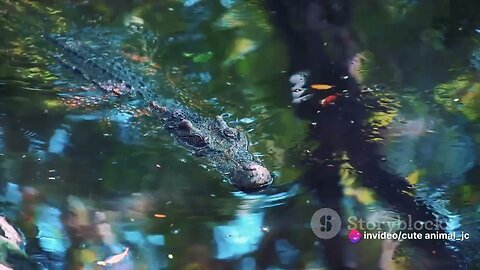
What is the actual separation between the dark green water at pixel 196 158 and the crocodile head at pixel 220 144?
6 centimetres

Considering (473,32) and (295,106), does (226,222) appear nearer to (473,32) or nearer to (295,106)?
(295,106)

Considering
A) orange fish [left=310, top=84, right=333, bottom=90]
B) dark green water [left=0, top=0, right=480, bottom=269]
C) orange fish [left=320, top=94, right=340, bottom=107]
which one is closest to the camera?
dark green water [left=0, top=0, right=480, bottom=269]

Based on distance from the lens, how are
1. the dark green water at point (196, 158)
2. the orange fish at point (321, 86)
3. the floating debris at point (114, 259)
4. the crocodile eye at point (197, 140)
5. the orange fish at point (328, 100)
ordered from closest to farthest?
the floating debris at point (114, 259)
the dark green water at point (196, 158)
the crocodile eye at point (197, 140)
the orange fish at point (328, 100)
the orange fish at point (321, 86)

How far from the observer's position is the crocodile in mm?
3235

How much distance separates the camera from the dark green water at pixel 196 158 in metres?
2.91

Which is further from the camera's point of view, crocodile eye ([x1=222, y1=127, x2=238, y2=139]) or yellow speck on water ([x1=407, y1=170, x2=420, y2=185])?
crocodile eye ([x1=222, y1=127, x2=238, y2=139])

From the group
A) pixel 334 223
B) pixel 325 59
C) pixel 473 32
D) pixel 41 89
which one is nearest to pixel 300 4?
pixel 325 59

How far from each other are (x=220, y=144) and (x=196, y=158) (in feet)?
0.49

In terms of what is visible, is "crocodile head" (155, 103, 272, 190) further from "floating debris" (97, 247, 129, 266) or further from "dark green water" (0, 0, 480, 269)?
"floating debris" (97, 247, 129, 266)

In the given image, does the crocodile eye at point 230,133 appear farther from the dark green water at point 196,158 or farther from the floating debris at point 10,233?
the floating debris at point 10,233

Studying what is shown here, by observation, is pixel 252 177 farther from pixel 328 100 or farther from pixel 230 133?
pixel 328 100

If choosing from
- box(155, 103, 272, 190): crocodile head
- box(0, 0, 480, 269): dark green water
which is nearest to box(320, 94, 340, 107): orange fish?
box(0, 0, 480, 269): dark green water

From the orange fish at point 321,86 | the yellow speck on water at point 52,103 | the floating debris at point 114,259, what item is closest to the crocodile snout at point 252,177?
the floating debris at point 114,259

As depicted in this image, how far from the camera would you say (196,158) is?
346 cm
